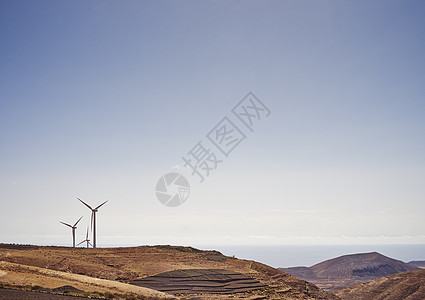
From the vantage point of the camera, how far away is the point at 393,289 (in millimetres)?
99750

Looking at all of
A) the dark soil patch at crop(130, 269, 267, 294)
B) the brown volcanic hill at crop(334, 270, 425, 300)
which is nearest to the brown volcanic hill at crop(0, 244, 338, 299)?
the dark soil patch at crop(130, 269, 267, 294)

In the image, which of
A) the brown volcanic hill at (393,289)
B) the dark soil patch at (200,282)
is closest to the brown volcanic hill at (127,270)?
the dark soil patch at (200,282)

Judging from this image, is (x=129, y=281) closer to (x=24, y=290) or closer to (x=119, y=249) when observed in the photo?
(x=24, y=290)

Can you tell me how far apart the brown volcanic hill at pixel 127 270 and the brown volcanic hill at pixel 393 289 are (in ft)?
150

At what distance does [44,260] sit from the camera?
47688mm

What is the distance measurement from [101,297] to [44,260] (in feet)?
69.4

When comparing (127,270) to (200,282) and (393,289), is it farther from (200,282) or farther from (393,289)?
(393,289)

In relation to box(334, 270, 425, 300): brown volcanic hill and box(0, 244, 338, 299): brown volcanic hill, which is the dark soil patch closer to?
box(0, 244, 338, 299): brown volcanic hill

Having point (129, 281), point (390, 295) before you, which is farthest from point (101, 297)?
point (390, 295)

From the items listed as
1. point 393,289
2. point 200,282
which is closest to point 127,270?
point 200,282

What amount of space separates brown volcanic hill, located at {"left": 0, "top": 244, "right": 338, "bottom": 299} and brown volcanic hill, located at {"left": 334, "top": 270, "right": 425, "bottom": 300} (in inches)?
1796

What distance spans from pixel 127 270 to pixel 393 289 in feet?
264

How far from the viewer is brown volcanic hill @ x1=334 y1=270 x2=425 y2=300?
93812 mm

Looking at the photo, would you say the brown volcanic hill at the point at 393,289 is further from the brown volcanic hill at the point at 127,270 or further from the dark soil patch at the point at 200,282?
the dark soil patch at the point at 200,282
